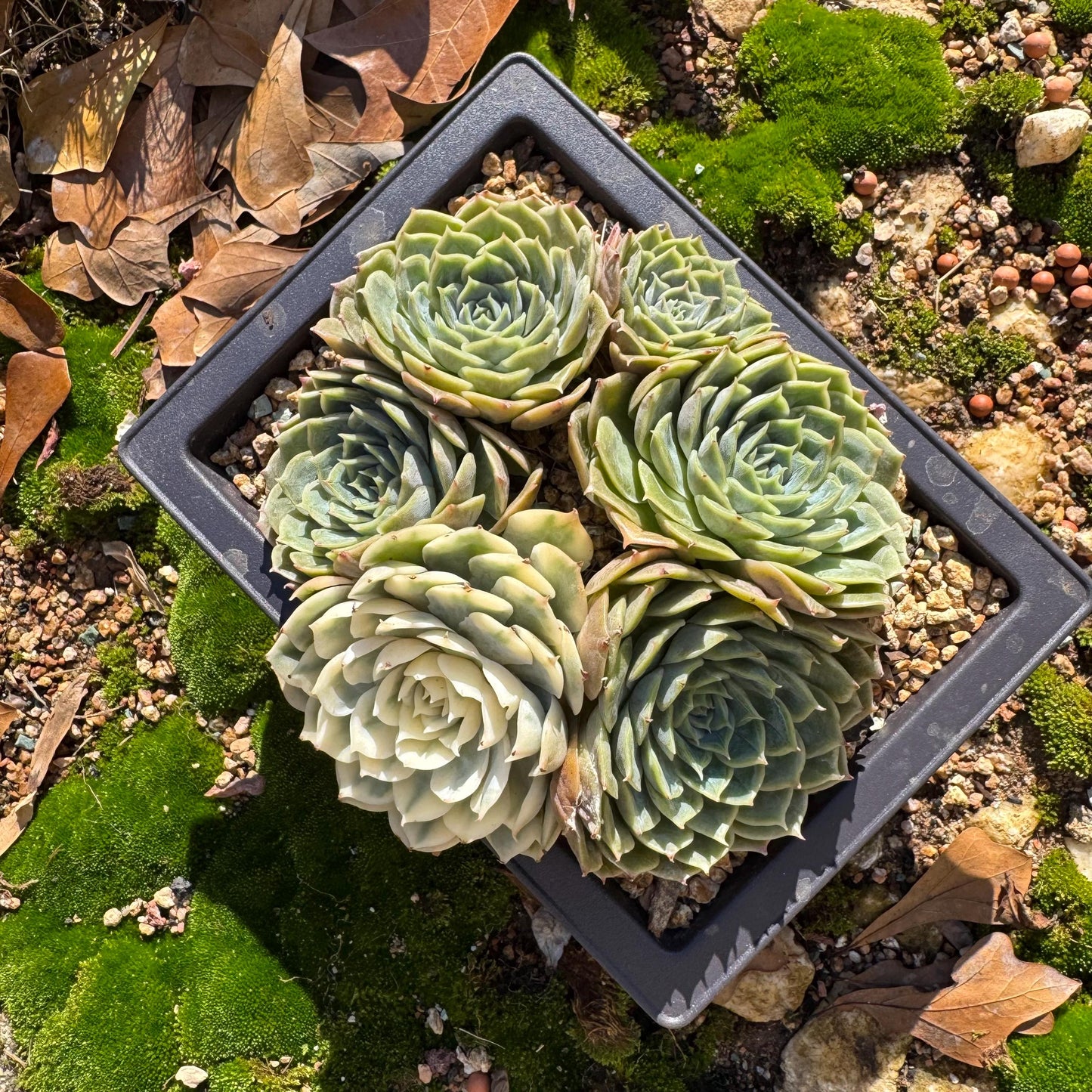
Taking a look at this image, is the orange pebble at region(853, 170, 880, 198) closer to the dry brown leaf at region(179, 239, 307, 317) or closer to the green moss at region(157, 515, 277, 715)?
the dry brown leaf at region(179, 239, 307, 317)

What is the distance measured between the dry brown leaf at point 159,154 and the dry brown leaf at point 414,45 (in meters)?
0.47

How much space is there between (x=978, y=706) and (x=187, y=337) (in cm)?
215

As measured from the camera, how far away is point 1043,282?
256cm

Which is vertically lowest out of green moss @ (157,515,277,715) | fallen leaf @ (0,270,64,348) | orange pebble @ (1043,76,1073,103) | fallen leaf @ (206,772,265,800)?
fallen leaf @ (206,772,265,800)

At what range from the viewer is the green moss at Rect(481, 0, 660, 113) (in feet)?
8.52

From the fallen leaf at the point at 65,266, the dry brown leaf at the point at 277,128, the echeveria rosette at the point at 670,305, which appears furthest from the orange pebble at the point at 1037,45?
the fallen leaf at the point at 65,266

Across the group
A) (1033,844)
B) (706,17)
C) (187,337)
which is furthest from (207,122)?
(1033,844)

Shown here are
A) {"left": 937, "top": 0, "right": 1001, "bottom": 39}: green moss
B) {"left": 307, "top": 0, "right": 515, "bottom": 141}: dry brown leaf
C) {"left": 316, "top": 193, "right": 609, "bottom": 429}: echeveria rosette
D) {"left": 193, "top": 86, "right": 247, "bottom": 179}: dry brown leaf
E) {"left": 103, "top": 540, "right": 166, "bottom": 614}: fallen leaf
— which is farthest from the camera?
{"left": 103, "top": 540, "right": 166, "bottom": 614}: fallen leaf

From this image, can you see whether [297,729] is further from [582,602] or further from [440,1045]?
[582,602]

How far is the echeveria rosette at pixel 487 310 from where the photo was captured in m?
1.48

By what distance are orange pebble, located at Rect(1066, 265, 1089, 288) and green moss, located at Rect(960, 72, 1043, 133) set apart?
450 millimetres

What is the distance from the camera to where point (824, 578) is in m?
1.45

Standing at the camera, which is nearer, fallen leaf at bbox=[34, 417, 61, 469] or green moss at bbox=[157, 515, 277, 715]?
green moss at bbox=[157, 515, 277, 715]

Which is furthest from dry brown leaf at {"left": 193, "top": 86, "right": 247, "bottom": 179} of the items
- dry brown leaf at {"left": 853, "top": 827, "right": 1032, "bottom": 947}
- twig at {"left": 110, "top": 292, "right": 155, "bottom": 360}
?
dry brown leaf at {"left": 853, "top": 827, "right": 1032, "bottom": 947}
